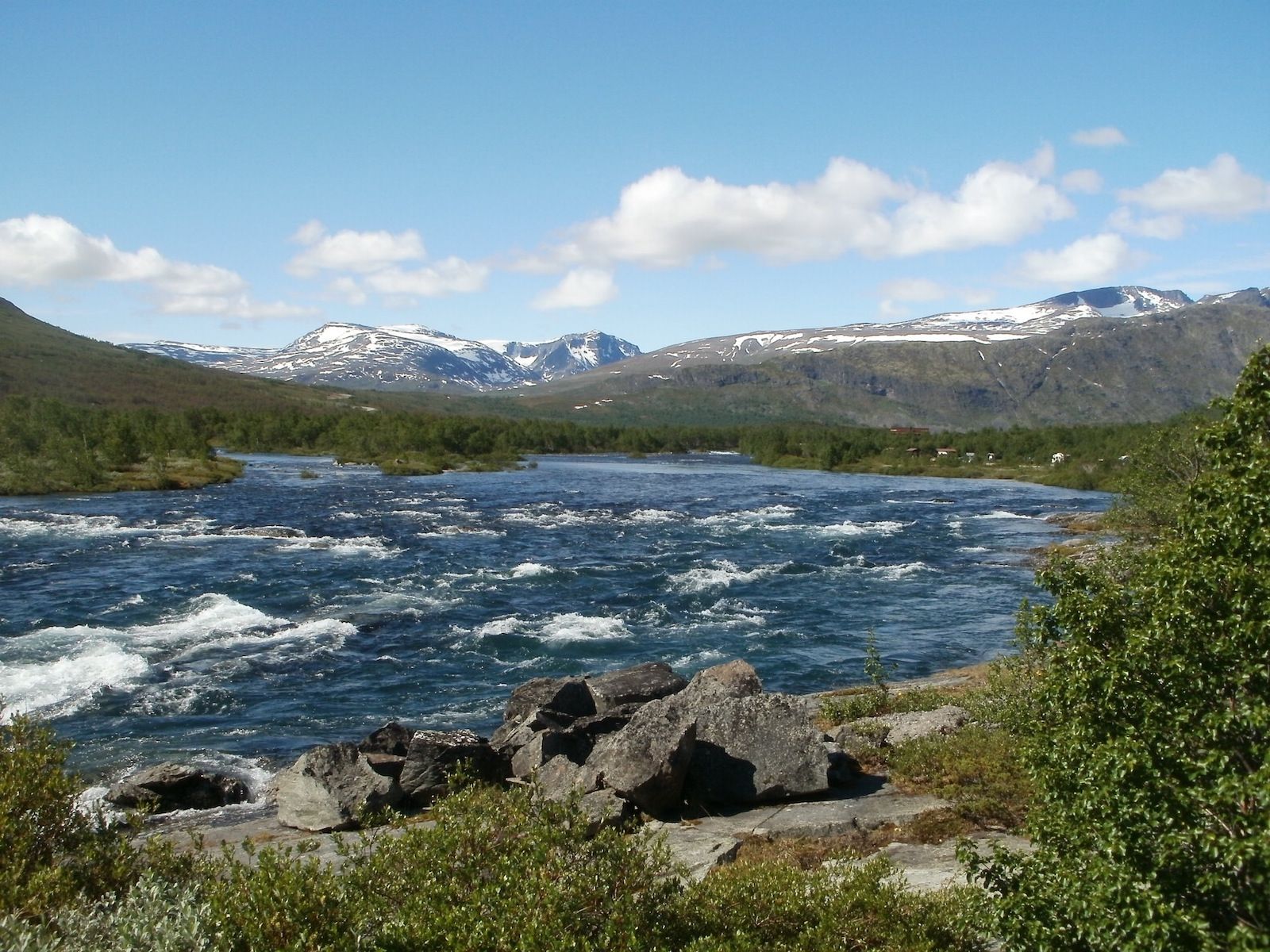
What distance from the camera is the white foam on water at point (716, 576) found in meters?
37.2

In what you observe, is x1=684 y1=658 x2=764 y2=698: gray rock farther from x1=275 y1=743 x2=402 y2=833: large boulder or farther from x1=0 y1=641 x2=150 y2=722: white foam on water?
x1=0 y1=641 x2=150 y2=722: white foam on water

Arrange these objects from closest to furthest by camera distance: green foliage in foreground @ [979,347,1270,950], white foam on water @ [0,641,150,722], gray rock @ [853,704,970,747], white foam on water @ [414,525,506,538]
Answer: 1. green foliage in foreground @ [979,347,1270,950]
2. gray rock @ [853,704,970,747]
3. white foam on water @ [0,641,150,722]
4. white foam on water @ [414,525,506,538]

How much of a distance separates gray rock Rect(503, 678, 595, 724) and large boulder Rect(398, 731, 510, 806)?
8.09 ft

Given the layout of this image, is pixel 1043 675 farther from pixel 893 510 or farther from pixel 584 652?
pixel 893 510

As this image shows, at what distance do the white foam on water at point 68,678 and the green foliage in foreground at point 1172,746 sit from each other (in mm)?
21308

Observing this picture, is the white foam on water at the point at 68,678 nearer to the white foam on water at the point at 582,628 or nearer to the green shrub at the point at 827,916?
the white foam on water at the point at 582,628

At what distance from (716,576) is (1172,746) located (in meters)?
33.0

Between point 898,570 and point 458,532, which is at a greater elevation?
point 458,532

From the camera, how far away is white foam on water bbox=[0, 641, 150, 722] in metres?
21.4

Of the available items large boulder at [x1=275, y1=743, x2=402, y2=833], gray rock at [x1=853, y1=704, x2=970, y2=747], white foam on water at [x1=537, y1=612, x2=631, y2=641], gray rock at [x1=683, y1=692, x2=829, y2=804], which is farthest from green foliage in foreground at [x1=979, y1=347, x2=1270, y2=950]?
white foam on water at [x1=537, y1=612, x2=631, y2=641]

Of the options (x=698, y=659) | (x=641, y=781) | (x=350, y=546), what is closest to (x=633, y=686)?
(x=698, y=659)

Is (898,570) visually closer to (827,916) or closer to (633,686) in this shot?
(633,686)

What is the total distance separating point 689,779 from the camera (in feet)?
45.8

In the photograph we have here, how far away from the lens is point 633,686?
20.1 metres
